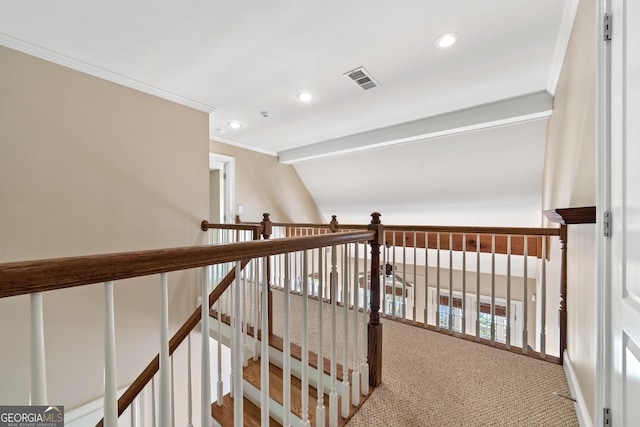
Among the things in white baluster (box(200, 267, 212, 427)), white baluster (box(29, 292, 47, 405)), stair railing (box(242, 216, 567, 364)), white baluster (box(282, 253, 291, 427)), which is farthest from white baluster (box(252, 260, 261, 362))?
white baluster (box(29, 292, 47, 405))

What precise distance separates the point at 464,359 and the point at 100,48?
3.68m

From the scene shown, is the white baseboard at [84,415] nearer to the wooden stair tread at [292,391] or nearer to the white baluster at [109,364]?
the wooden stair tread at [292,391]

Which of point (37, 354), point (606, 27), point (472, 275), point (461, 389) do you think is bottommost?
point (472, 275)

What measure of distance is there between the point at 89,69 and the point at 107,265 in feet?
8.81

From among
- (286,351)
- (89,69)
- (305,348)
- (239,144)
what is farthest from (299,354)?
(239,144)

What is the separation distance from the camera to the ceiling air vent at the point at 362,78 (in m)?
2.29

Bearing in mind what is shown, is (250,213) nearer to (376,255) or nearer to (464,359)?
(376,255)

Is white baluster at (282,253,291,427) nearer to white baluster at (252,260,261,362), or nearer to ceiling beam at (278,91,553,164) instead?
white baluster at (252,260,261,362)

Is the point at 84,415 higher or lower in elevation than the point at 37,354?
lower

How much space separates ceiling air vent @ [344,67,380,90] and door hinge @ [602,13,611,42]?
5.01 ft

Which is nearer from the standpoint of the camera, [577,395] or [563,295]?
[577,395]

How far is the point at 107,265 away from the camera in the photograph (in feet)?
1.87

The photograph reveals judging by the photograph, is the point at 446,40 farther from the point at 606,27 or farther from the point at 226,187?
the point at 226,187

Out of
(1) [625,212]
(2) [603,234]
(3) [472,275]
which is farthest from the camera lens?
(3) [472,275]
